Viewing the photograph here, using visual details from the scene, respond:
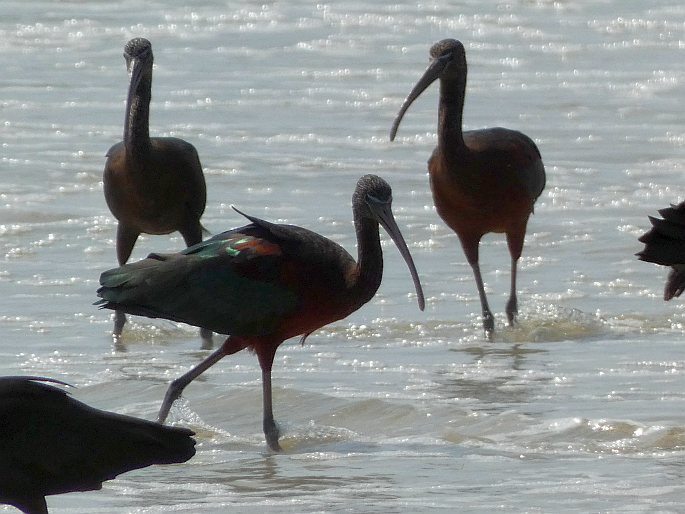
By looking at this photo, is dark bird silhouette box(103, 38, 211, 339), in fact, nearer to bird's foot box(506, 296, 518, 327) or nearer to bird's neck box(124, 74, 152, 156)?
bird's neck box(124, 74, 152, 156)

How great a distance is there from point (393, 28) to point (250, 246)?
51.3 feet

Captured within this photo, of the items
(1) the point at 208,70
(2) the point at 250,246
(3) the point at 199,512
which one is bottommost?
(3) the point at 199,512

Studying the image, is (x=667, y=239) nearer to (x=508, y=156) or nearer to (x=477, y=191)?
(x=477, y=191)

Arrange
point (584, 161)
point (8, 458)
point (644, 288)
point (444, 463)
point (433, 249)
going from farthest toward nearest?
point (584, 161) < point (433, 249) < point (644, 288) < point (444, 463) < point (8, 458)

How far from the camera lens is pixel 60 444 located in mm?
5465

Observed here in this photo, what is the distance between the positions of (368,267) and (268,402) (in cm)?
72

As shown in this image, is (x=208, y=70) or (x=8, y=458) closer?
(x=8, y=458)

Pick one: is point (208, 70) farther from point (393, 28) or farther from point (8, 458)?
point (8, 458)

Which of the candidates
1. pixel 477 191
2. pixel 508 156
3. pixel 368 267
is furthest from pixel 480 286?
pixel 368 267

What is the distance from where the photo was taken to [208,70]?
20.8 m

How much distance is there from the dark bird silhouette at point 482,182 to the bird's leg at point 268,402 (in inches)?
107

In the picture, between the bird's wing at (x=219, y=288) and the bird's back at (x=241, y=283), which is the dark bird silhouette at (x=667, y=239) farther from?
the bird's wing at (x=219, y=288)

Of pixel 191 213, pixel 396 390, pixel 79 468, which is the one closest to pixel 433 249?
pixel 191 213

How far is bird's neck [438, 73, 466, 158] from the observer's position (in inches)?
424
